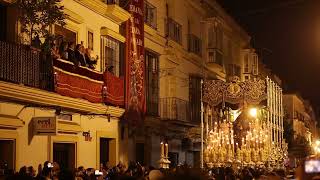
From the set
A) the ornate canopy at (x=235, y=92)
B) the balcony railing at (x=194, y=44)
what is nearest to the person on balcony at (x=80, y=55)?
the ornate canopy at (x=235, y=92)

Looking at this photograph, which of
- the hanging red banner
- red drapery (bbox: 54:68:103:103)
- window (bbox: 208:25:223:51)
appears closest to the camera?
red drapery (bbox: 54:68:103:103)

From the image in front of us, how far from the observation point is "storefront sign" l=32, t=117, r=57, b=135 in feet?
45.3

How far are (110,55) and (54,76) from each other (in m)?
5.29

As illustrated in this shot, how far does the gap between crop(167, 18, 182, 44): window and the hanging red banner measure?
4.11m

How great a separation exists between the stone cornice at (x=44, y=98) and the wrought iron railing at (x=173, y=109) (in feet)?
20.2

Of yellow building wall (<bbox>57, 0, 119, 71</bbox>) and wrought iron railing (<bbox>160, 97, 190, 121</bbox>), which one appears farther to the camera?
wrought iron railing (<bbox>160, 97, 190, 121</bbox>)

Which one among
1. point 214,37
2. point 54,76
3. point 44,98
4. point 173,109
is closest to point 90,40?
point 54,76

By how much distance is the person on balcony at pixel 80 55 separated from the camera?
15746 mm

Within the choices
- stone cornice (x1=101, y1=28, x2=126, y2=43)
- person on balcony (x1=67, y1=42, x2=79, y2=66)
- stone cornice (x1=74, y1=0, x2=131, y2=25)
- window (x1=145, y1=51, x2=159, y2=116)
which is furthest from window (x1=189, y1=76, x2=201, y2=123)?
person on balcony (x1=67, y1=42, x2=79, y2=66)

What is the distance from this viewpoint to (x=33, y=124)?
554 inches

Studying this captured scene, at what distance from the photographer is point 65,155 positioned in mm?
16266

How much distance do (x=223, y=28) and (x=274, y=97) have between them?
48.4 feet

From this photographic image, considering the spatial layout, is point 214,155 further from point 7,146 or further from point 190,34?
point 190,34

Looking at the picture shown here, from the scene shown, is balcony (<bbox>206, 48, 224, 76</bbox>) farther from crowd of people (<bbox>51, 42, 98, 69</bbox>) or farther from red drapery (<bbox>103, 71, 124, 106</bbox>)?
crowd of people (<bbox>51, 42, 98, 69</bbox>)
